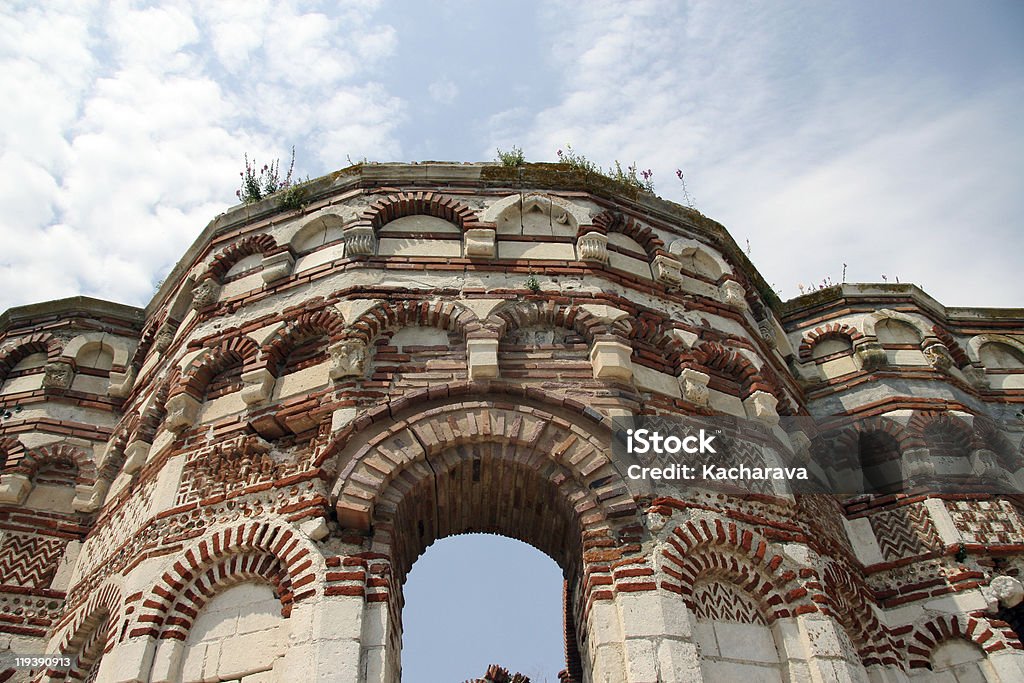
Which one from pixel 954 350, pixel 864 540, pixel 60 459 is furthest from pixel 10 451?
pixel 954 350

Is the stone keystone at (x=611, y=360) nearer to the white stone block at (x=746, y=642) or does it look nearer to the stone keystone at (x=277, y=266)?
the white stone block at (x=746, y=642)

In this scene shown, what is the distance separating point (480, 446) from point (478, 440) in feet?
0.21

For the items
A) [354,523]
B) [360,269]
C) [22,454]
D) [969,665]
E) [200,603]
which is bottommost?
[969,665]

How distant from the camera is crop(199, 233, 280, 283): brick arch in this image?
936 centimetres

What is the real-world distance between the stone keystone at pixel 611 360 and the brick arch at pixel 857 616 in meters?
2.38

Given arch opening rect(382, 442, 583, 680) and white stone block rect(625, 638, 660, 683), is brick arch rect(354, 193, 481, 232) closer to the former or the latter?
arch opening rect(382, 442, 583, 680)

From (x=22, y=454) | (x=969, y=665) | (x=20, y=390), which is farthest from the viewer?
(x=20, y=390)

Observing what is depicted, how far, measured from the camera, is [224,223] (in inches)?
396

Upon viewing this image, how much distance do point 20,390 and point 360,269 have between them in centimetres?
504

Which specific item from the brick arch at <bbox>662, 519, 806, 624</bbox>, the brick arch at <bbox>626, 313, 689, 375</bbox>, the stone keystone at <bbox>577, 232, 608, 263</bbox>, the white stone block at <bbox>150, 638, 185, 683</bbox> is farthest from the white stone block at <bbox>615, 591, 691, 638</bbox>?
the stone keystone at <bbox>577, 232, 608, 263</bbox>

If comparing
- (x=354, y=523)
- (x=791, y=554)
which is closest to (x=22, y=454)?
(x=354, y=523)

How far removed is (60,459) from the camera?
9195 mm

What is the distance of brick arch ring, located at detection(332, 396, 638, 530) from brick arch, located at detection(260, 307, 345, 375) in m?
1.46

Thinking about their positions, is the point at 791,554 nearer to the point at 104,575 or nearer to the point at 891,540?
the point at 891,540
